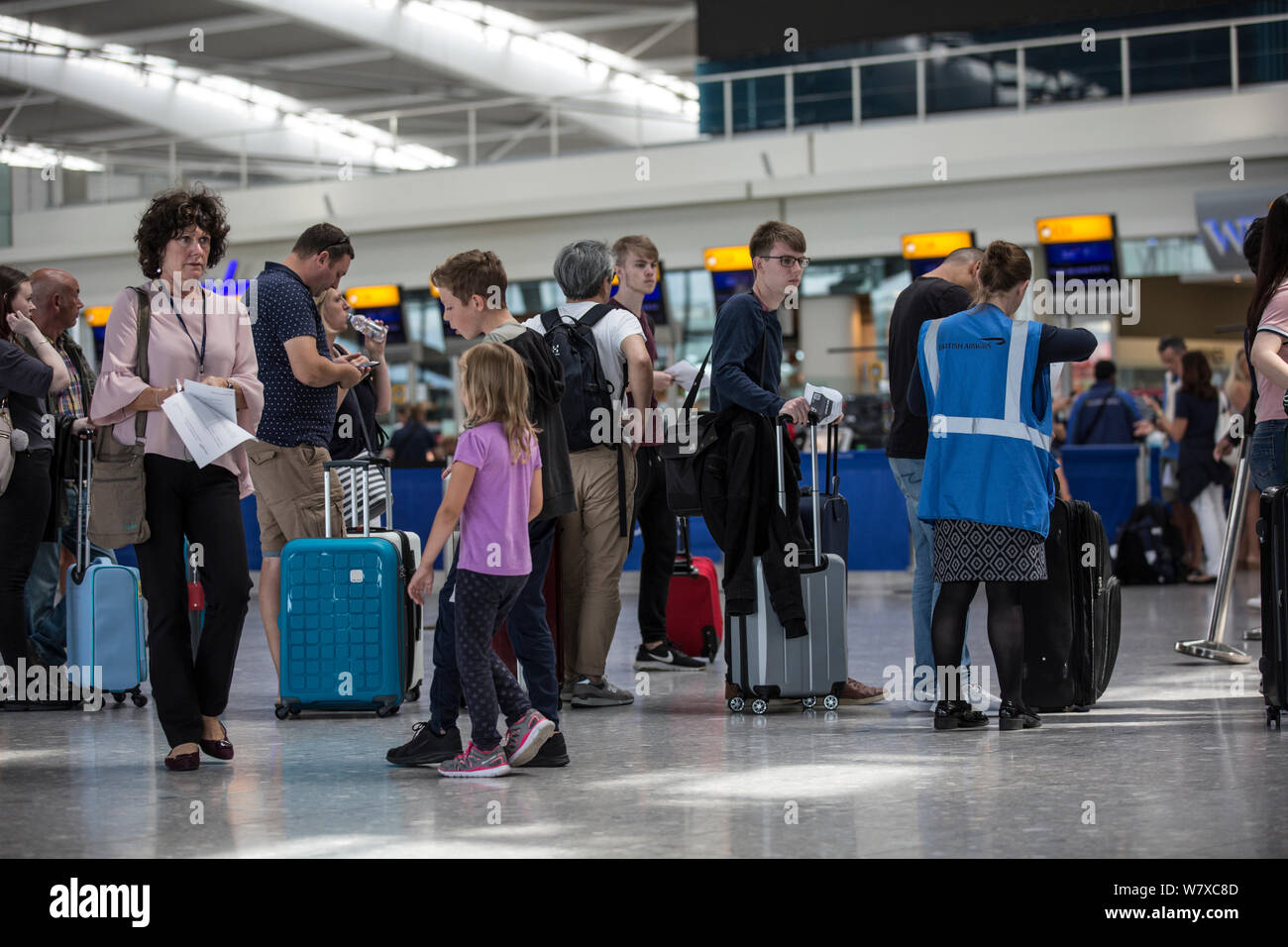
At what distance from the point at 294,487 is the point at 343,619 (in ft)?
1.94

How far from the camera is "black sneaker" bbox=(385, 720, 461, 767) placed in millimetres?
4441

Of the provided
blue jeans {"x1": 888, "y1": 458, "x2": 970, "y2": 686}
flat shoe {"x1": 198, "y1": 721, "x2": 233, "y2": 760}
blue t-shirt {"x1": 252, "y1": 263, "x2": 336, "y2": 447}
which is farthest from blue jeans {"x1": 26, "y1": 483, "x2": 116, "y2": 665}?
blue jeans {"x1": 888, "y1": 458, "x2": 970, "y2": 686}

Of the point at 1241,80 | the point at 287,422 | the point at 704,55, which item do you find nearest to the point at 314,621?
the point at 287,422

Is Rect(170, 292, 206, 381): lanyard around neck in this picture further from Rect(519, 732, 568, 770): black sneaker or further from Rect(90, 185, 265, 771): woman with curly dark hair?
Rect(519, 732, 568, 770): black sneaker

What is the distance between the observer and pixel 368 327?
5.71 m

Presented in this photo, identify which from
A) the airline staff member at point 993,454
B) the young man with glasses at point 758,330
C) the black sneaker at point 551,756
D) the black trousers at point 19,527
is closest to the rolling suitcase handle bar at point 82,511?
the black trousers at point 19,527

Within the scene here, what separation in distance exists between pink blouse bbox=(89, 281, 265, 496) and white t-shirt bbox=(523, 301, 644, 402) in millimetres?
1455

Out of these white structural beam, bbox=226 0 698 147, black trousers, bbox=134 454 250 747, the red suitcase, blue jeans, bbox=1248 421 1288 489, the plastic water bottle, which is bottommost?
the red suitcase

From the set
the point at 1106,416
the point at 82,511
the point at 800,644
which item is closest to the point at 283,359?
the point at 82,511

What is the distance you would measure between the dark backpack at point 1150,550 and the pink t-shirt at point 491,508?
26.8 feet

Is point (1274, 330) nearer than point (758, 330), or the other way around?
point (1274, 330)

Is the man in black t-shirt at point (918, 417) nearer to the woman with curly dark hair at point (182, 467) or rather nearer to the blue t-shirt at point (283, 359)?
the blue t-shirt at point (283, 359)

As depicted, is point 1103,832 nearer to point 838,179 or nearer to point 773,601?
point 773,601

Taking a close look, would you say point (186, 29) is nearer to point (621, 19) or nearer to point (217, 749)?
point (621, 19)
